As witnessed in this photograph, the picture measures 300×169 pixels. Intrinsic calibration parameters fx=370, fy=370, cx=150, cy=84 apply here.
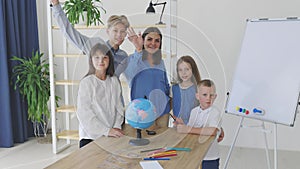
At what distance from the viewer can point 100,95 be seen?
5.97ft

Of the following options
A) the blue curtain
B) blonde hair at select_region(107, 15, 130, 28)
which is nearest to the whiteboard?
blonde hair at select_region(107, 15, 130, 28)

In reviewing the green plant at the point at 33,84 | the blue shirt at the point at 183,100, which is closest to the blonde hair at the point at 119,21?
the blue shirt at the point at 183,100

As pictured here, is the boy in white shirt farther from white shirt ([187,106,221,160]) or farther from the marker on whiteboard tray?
the marker on whiteboard tray

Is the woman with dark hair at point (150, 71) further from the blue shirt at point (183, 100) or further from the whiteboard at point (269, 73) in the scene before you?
the whiteboard at point (269, 73)

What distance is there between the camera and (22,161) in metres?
3.61

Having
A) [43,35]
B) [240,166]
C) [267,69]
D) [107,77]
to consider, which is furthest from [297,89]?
[43,35]

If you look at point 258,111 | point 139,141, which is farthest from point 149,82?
point 258,111

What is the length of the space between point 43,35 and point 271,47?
285 cm

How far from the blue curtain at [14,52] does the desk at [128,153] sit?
237 centimetres

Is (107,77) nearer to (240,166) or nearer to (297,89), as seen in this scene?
(297,89)

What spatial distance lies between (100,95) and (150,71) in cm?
27

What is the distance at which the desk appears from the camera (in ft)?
5.05

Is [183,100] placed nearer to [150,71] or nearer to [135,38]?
→ [150,71]

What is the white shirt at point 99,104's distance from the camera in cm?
181
